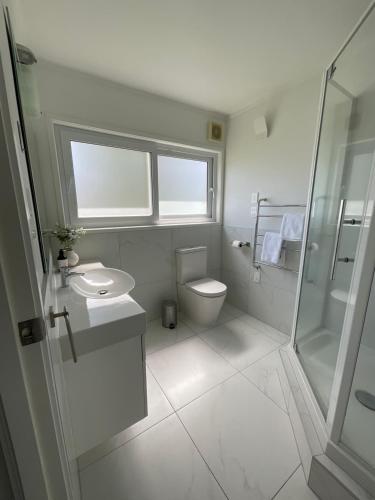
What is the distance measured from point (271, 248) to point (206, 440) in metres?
1.51

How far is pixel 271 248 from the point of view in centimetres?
197

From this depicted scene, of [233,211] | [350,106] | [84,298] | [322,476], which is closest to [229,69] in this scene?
[350,106]

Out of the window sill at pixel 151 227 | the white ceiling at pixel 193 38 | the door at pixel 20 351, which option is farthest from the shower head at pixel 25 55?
the window sill at pixel 151 227

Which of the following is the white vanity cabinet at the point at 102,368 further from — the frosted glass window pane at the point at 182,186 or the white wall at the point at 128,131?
the frosted glass window pane at the point at 182,186

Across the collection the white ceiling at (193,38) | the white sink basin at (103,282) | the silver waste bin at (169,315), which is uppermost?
the white ceiling at (193,38)

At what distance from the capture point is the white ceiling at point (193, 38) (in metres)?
1.10

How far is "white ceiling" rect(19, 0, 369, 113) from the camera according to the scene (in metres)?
1.10

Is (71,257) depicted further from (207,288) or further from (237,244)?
(237,244)

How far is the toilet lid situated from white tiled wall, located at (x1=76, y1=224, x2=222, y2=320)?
0.31 m

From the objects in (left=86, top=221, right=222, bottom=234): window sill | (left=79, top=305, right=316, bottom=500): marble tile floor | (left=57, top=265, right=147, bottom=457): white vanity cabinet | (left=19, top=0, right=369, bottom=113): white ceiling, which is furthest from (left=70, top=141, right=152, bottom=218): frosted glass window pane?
(left=79, top=305, right=316, bottom=500): marble tile floor

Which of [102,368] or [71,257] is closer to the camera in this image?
[102,368]

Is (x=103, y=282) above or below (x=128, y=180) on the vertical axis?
below

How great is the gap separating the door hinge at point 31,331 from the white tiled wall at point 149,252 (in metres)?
1.50

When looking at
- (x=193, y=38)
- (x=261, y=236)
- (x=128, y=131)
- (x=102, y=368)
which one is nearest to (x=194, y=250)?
(x=261, y=236)
